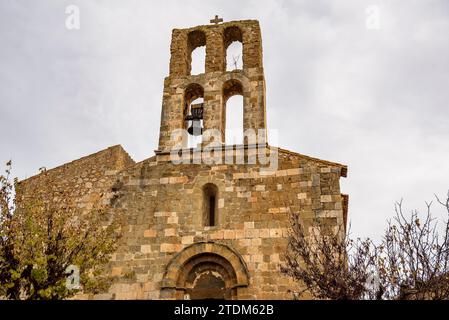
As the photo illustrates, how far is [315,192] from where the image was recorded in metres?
11.1

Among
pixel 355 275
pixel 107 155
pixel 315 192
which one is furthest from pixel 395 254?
pixel 107 155

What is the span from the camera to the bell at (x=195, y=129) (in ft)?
43.9

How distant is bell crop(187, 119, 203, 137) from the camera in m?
13.4

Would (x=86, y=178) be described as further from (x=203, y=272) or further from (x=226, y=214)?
(x=203, y=272)

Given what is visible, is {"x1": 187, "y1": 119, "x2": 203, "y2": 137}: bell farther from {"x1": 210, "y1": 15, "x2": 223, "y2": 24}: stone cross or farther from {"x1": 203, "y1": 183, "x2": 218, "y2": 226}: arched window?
{"x1": 210, "y1": 15, "x2": 223, "y2": 24}: stone cross

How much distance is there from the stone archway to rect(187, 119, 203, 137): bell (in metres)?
3.49

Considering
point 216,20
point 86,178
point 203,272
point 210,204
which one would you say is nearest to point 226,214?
point 210,204

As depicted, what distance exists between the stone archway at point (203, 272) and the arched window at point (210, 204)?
2.52ft

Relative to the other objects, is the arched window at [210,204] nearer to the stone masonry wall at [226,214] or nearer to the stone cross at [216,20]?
the stone masonry wall at [226,214]

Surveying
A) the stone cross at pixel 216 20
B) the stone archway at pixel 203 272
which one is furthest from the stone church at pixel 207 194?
the stone cross at pixel 216 20
